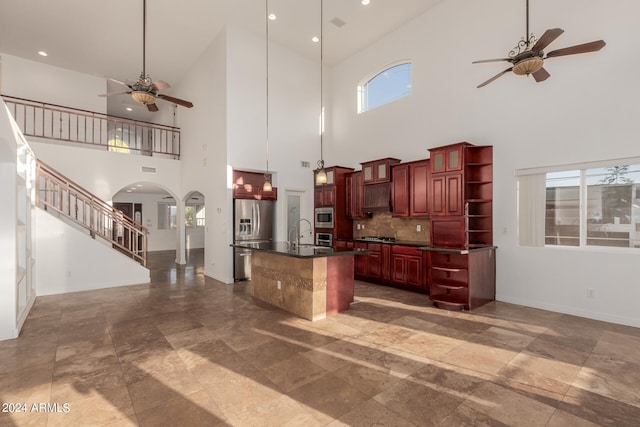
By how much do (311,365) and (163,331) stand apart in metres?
2.22

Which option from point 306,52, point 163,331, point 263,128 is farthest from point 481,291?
point 306,52

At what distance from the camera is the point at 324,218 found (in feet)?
25.9

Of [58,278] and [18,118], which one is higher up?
[18,118]

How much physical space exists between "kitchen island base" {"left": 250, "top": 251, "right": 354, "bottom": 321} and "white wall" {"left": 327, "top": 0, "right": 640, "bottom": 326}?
296 cm

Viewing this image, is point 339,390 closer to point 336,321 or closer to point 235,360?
point 235,360

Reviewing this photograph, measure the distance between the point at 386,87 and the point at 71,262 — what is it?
8126mm

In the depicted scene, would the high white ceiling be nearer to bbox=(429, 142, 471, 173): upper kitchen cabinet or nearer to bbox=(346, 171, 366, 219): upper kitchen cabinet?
bbox=(429, 142, 471, 173): upper kitchen cabinet

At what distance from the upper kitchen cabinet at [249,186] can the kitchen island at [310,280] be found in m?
2.46

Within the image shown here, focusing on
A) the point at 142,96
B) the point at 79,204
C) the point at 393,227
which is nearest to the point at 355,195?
the point at 393,227

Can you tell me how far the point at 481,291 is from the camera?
4938 millimetres

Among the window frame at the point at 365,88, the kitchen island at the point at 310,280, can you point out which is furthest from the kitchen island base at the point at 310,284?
the window frame at the point at 365,88

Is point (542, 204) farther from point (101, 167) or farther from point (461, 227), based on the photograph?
point (101, 167)

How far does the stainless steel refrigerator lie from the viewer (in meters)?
6.87

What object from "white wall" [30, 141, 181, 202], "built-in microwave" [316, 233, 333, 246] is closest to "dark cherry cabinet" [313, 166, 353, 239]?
"built-in microwave" [316, 233, 333, 246]
